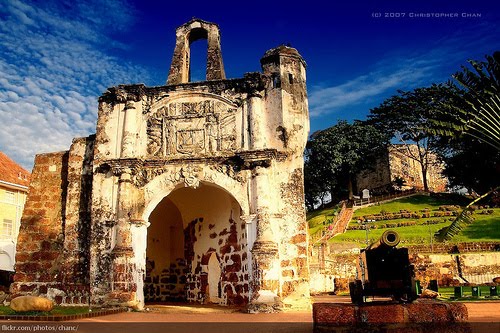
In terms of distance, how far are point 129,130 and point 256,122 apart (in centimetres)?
372

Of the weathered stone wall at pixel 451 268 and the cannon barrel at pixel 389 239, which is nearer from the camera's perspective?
the cannon barrel at pixel 389 239

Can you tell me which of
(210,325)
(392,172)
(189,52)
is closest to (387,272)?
(210,325)

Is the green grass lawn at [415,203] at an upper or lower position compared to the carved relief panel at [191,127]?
upper

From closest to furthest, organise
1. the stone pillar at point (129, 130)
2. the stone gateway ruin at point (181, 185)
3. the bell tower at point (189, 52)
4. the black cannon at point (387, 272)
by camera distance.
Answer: the black cannon at point (387, 272), the stone gateway ruin at point (181, 185), the stone pillar at point (129, 130), the bell tower at point (189, 52)

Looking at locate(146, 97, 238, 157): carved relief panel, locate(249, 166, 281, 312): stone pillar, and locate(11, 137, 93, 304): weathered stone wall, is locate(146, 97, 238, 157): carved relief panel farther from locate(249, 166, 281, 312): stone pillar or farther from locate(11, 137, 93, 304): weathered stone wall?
locate(11, 137, 93, 304): weathered stone wall

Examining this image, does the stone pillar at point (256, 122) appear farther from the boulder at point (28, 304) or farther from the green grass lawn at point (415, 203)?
the green grass lawn at point (415, 203)

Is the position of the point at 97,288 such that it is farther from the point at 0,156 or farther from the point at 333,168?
the point at 333,168

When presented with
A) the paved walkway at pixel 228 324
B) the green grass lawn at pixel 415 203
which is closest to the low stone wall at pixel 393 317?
the paved walkway at pixel 228 324

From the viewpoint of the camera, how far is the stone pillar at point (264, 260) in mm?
11562

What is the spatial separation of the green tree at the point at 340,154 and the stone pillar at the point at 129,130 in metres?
32.1

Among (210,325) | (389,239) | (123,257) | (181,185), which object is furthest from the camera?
(181,185)

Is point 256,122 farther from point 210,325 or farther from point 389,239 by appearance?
point 389,239

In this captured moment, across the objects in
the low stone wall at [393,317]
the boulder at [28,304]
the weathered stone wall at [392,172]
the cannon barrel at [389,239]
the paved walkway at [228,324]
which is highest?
the weathered stone wall at [392,172]

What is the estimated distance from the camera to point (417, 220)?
35219mm
